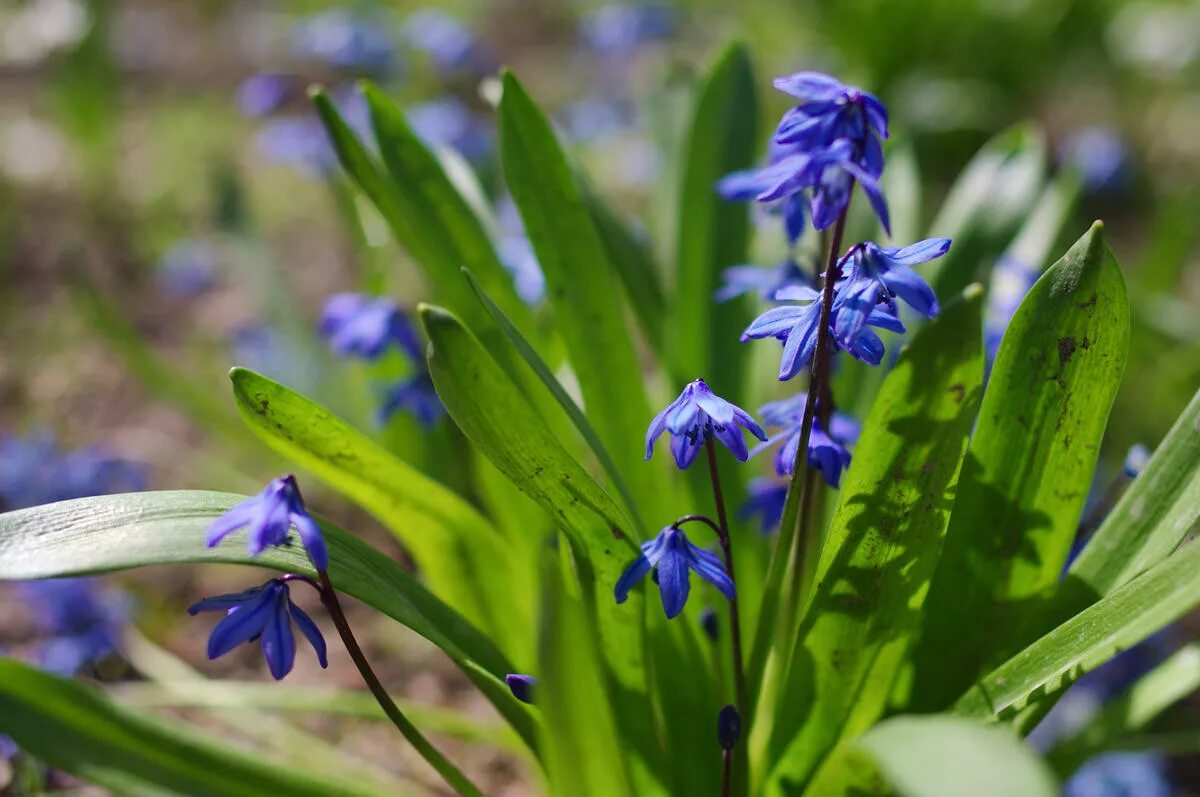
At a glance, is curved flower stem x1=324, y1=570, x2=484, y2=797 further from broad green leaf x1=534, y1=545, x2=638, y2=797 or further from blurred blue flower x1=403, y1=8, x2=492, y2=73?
blurred blue flower x1=403, y1=8, x2=492, y2=73

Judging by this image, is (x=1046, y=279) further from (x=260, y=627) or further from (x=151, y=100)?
(x=151, y=100)

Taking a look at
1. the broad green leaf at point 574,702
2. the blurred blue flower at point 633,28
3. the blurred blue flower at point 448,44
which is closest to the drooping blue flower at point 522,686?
the broad green leaf at point 574,702

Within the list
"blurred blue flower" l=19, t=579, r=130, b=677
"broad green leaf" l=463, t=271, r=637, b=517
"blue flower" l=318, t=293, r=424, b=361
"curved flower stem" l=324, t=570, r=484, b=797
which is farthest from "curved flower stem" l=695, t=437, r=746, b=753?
"blurred blue flower" l=19, t=579, r=130, b=677

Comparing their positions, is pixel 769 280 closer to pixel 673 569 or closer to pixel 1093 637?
pixel 673 569

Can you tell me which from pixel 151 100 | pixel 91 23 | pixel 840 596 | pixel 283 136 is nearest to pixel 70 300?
pixel 91 23

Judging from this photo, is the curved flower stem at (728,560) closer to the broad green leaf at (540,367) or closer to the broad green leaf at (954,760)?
the broad green leaf at (540,367)
